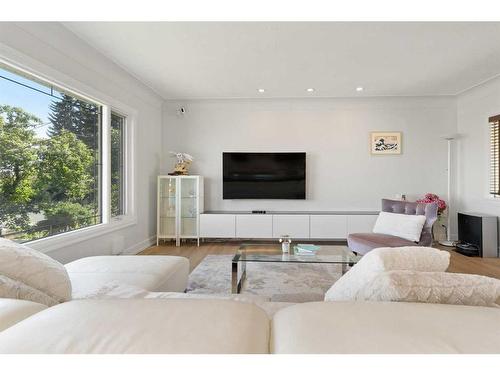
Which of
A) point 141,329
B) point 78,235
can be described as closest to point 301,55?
point 78,235

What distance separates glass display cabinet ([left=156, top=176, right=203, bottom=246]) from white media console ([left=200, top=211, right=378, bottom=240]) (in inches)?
7.6

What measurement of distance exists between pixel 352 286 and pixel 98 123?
11.1 feet

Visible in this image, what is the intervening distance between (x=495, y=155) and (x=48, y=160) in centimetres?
559

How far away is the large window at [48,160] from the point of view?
2.21 m

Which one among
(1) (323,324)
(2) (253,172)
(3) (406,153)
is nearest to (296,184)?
(2) (253,172)

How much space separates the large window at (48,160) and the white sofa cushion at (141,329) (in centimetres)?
206

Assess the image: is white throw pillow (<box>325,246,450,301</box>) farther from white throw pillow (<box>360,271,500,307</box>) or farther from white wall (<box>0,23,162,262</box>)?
white wall (<box>0,23,162,262</box>)

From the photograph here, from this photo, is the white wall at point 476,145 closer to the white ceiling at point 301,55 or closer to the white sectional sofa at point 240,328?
the white ceiling at point 301,55

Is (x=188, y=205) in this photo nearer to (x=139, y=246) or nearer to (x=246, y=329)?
(x=139, y=246)

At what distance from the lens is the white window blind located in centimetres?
390

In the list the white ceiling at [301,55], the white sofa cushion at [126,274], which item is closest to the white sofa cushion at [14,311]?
the white sofa cushion at [126,274]

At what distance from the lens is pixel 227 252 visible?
4.10 m

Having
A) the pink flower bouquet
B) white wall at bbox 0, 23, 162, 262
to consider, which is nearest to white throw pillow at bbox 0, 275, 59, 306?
white wall at bbox 0, 23, 162, 262

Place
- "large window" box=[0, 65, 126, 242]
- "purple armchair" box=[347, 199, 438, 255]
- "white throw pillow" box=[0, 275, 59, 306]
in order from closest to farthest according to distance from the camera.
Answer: "white throw pillow" box=[0, 275, 59, 306], "large window" box=[0, 65, 126, 242], "purple armchair" box=[347, 199, 438, 255]
